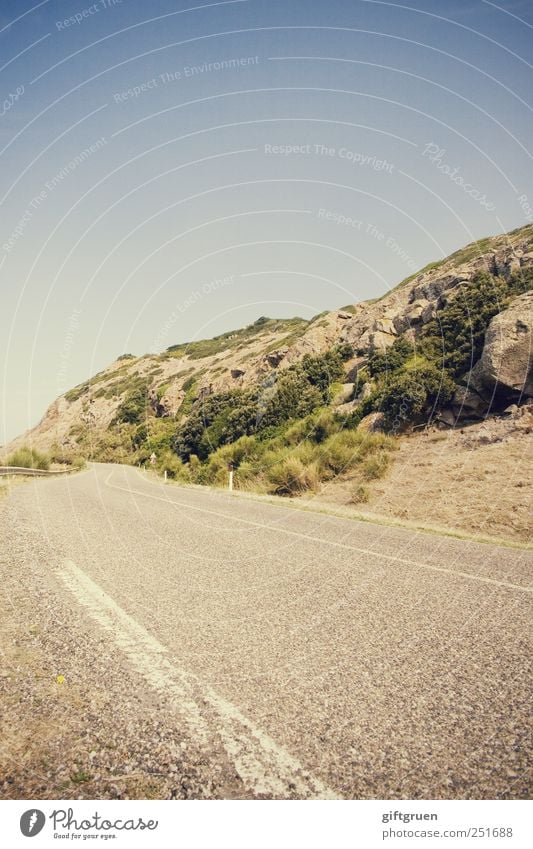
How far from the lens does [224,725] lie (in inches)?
101

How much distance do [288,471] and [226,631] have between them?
1309 centimetres

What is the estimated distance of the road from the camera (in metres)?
2.27

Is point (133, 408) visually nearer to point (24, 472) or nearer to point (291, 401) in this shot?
point (24, 472)

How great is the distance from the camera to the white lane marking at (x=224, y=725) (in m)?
2.12

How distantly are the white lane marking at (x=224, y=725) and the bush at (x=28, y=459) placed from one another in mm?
25117

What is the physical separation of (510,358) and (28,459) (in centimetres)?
2382

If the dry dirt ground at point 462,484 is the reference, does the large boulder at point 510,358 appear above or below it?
above

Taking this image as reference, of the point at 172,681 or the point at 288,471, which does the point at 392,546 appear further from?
the point at 288,471

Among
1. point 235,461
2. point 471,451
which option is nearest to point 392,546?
point 471,451

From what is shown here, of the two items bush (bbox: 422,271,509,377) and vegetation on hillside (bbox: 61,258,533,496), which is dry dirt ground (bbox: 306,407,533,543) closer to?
vegetation on hillside (bbox: 61,258,533,496)

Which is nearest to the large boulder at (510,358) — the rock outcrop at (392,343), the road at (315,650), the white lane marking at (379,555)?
the rock outcrop at (392,343)

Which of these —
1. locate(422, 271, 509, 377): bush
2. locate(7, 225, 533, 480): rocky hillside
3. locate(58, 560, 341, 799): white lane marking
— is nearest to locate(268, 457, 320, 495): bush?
locate(7, 225, 533, 480): rocky hillside

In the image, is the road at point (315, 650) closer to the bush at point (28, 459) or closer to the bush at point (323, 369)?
the bush at point (323, 369)

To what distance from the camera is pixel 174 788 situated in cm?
211
